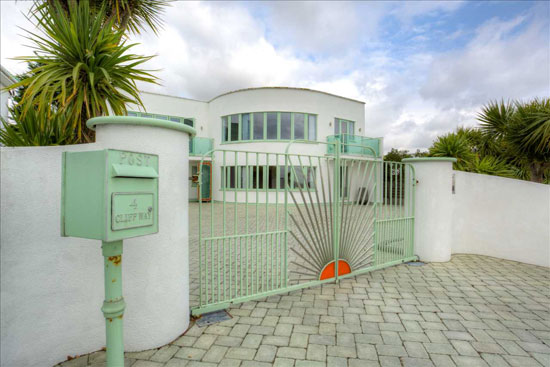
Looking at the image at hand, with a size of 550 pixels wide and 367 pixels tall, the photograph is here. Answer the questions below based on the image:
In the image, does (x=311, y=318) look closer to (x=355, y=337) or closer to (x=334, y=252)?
(x=355, y=337)

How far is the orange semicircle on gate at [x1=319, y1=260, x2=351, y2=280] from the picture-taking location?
427 cm

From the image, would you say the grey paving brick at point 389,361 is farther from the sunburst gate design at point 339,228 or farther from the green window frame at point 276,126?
the green window frame at point 276,126

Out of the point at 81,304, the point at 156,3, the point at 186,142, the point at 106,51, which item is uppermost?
the point at 156,3

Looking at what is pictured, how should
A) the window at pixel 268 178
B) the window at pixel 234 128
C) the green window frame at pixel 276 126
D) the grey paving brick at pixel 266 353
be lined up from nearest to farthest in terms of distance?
1. the grey paving brick at pixel 266 353
2. the window at pixel 268 178
3. the green window frame at pixel 276 126
4. the window at pixel 234 128

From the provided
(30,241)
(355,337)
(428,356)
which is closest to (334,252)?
(355,337)

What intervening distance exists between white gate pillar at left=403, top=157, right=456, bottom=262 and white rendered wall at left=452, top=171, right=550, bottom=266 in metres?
0.72

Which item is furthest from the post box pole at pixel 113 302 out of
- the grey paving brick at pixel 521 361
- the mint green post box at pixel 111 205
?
the grey paving brick at pixel 521 361

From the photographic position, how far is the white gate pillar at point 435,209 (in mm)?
5512

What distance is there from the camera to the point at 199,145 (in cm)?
1789

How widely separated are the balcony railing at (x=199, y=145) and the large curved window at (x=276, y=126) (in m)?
2.22

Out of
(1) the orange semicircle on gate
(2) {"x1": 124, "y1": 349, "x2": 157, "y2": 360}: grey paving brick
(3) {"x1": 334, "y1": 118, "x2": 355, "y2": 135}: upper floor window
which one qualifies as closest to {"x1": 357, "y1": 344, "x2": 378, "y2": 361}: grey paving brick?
(1) the orange semicircle on gate

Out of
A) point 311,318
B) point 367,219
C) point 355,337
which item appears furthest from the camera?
point 367,219

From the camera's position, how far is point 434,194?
217 inches

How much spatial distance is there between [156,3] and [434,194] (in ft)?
22.4
